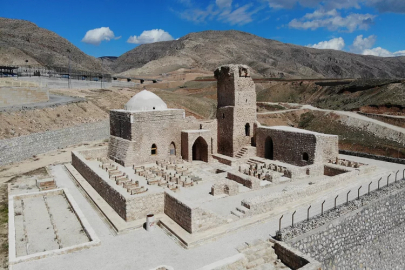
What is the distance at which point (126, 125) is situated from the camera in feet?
59.4

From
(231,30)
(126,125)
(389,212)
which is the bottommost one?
(389,212)

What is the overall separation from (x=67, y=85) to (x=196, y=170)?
35257 mm

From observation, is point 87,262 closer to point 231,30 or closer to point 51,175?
point 51,175

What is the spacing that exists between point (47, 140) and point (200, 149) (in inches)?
451

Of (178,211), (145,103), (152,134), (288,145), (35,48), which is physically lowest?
(178,211)

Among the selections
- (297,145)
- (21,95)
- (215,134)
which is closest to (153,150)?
(215,134)

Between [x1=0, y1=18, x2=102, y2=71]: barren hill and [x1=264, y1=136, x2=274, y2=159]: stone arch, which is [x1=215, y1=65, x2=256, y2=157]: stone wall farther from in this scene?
[x1=0, y1=18, x2=102, y2=71]: barren hill

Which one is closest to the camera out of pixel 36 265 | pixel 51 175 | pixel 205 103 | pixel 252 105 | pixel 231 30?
pixel 36 265

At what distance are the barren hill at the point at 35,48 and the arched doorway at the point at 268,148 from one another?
59.1m

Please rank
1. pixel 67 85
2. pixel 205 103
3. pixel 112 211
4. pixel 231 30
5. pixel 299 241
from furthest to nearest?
pixel 231 30 → pixel 205 103 → pixel 67 85 → pixel 112 211 → pixel 299 241

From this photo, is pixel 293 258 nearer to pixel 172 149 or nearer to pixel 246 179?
pixel 246 179

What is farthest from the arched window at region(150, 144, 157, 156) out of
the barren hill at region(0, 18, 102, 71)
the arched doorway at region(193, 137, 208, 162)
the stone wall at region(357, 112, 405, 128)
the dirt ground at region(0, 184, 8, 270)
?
the barren hill at region(0, 18, 102, 71)

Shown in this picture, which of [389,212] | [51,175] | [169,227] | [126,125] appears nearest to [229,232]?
[169,227]

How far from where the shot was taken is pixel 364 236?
12938 millimetres
